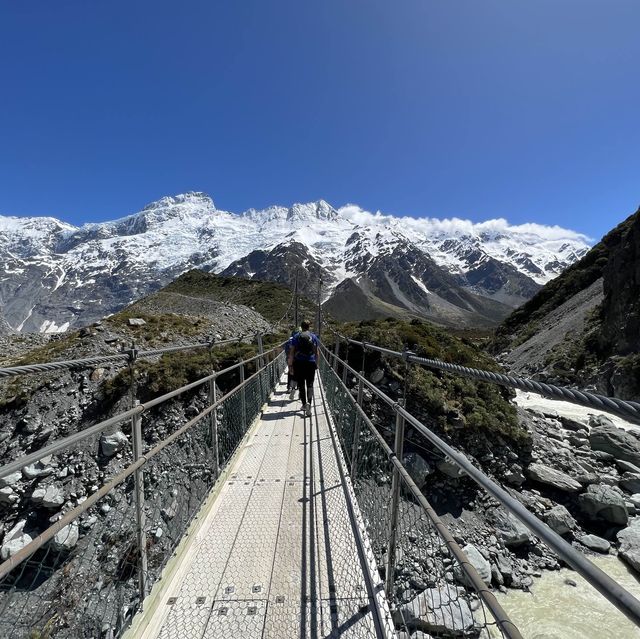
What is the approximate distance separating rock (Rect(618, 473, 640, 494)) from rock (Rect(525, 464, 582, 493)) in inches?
49.9

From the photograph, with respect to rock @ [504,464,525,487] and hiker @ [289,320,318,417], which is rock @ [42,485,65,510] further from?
rock @ [504,464,525,487]

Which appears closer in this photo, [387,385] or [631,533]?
[631,533]

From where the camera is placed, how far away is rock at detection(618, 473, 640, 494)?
8.79m

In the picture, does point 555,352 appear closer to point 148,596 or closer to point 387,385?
point 387,385

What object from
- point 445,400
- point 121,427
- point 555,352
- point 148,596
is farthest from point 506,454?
point 555,352

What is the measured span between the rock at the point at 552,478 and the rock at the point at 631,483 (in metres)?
1.27

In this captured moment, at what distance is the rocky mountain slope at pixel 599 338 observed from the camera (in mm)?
18266

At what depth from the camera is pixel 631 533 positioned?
6867 millimetres

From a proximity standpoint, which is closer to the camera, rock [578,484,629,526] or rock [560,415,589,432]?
rock [578,484,629,526]

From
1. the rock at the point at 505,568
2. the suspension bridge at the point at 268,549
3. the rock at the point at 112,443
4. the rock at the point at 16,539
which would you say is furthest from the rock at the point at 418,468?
the rock at the point at 16,539

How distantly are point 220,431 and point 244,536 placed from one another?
6.19 ft

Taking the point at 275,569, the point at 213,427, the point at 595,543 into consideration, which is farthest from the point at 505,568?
the point at 213,427

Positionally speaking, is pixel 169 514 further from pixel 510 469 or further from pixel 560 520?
pixel 510 469

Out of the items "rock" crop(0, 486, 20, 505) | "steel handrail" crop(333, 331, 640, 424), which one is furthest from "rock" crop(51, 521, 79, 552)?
"steel handrail" crop(333, 331, 640, 424)
